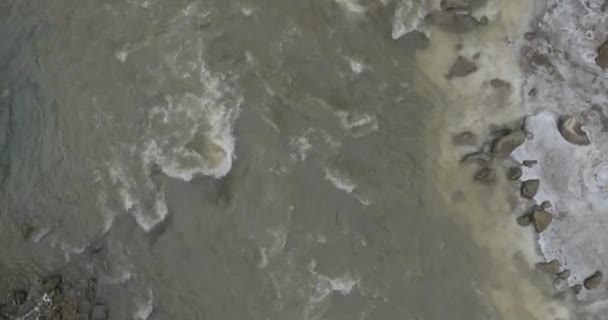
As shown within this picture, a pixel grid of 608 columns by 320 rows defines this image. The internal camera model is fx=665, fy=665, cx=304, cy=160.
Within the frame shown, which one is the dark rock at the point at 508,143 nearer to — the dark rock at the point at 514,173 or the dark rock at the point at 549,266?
the dark rock at the point at 514,173

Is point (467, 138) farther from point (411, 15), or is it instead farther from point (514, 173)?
point (411, 15)

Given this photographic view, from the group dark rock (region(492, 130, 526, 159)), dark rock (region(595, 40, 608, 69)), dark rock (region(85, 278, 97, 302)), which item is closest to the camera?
dark rock (region(595, 40, 608, 69))

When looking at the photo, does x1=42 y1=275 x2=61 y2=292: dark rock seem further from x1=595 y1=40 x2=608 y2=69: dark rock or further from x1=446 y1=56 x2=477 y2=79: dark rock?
x1=595 y1=40 x2=608 y2=69: dark rock

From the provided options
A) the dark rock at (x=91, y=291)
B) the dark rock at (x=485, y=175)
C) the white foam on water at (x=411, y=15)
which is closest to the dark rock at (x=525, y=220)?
the dark rock at (x=485, y=175)

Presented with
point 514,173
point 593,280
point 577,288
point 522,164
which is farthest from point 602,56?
point 577,288

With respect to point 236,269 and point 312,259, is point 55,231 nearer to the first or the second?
point 236,269

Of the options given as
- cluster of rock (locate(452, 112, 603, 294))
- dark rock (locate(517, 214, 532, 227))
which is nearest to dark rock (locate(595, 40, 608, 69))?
cluster of rock (locate(452, 112, 603, 294))
